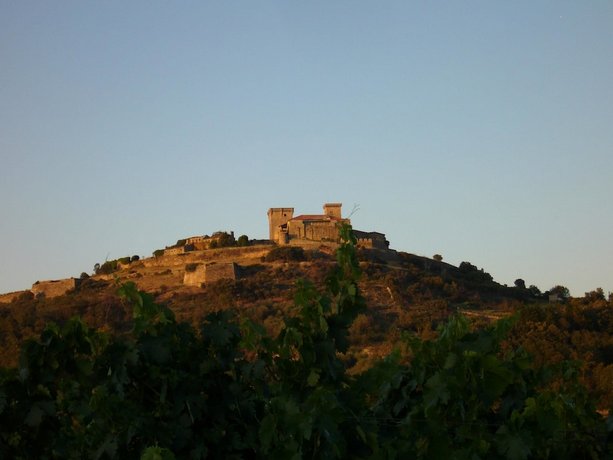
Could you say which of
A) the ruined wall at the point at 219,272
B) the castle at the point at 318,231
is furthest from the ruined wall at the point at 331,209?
the ruined wall at the point at 219,272

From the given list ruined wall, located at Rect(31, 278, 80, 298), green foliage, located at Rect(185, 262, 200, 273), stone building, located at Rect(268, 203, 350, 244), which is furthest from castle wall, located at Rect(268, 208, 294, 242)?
ruined wall, located at Rect(31, 278, 80, 298)

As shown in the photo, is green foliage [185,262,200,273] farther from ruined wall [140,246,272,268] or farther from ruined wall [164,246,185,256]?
ruined wall [164,246,185,256]

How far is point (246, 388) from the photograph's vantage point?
20.9ft

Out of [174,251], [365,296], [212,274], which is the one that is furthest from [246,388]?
[174,251]

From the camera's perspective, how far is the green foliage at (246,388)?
573 centimetres

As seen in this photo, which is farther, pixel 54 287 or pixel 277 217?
pixel 277 217

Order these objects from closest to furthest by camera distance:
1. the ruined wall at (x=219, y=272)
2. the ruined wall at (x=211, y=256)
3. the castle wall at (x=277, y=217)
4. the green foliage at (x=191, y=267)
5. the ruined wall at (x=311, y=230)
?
1. the ruined wall at (x=219, y=272)
2. the green foliage at (x=191, y=267)
3. the ruined wall at (x=211, y=256)
4. the ruined wall at (x=311, y=230)
5. the castle wall at (x=277, y=217)

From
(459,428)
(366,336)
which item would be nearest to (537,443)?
(459,428)

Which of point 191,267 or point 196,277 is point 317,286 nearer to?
point 196,277

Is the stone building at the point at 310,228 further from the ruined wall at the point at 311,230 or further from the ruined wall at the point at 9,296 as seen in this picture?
the ruined wall at the point at 9,296

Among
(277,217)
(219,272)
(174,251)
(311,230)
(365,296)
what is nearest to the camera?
(365,296)

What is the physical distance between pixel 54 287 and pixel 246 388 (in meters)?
47.0

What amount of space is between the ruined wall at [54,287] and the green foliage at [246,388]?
45.1m

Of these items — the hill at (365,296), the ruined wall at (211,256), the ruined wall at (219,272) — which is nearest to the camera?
the hill at (365,296)
